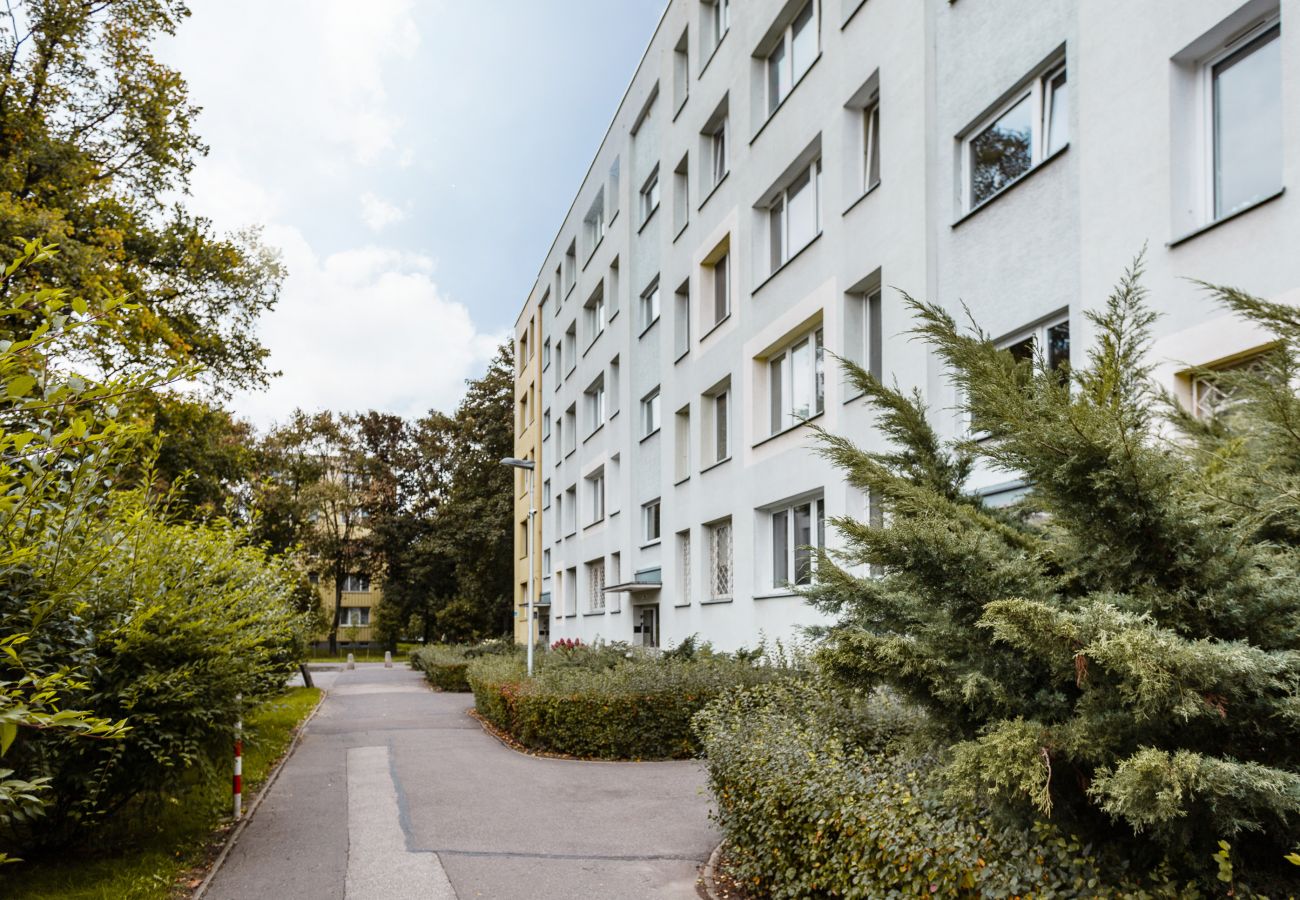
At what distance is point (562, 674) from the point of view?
16.9 m

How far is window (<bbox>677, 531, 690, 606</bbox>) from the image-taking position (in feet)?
72.2

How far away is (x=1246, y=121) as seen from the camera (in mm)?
8445

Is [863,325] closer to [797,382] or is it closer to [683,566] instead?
[797,382]

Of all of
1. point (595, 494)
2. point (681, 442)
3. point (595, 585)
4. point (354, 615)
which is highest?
point (681, 442)

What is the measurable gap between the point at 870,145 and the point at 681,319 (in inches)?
339

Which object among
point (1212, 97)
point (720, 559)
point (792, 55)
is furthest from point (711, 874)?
point (792, 55)

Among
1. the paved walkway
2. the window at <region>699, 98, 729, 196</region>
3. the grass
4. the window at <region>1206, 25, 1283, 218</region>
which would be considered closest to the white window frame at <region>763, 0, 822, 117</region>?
the window at <region>699, 98, 729, 196</region>

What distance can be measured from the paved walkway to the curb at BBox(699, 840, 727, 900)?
0.13 meters

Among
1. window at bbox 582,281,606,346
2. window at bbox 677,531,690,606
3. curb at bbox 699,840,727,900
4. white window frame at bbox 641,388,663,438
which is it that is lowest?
curb at bbox 699,840,727,900

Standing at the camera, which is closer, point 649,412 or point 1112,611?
point 1112,611

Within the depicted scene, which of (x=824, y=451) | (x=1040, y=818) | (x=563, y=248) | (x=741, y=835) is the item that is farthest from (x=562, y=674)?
(x=563, y=248)

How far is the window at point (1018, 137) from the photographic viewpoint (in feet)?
35.5

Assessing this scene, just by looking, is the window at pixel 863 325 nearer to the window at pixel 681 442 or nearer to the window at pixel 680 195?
the window at pixel 681 442

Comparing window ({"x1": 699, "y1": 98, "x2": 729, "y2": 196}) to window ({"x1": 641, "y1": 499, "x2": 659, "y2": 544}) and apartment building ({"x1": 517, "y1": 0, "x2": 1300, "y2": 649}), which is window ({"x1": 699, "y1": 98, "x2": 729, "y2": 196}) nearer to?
apartment building ({"x1": 517, "y1": 0, "x2": 1300, "y2": 649})
